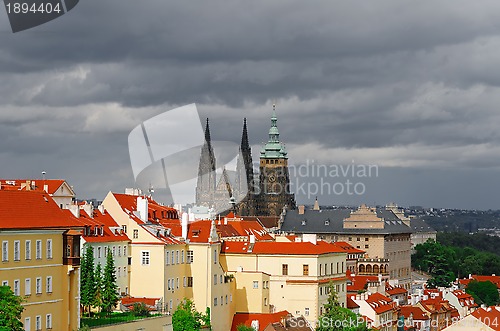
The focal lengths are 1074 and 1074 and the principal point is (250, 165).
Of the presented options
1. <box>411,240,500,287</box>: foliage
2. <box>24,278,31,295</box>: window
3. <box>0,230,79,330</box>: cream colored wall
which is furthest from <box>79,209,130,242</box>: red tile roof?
<box>411,240,500,287</box>: foliage

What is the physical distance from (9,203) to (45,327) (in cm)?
727

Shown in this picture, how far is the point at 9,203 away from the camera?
60.0m

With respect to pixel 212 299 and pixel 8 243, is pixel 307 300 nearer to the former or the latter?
pixel 212 299

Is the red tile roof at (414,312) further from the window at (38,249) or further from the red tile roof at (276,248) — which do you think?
the window at (38,249)

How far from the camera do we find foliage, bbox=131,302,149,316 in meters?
72.8

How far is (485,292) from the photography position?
141m

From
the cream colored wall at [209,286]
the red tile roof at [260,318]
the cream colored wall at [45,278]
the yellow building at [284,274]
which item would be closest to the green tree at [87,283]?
the cream colored wall at [45,278]

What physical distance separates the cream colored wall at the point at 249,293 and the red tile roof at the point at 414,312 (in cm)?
2684

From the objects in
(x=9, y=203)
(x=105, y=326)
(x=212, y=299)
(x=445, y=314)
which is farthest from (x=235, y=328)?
(x=445, y=314)

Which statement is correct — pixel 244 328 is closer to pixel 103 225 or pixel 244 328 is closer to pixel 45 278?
pixel 103 225

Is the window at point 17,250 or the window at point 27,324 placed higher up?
the window at point 17,250

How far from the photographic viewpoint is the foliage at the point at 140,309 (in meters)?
72.8

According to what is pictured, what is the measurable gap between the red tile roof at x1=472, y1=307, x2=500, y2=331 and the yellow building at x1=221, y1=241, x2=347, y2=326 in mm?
17287

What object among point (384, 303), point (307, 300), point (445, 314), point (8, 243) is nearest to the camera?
point (8, 243)
